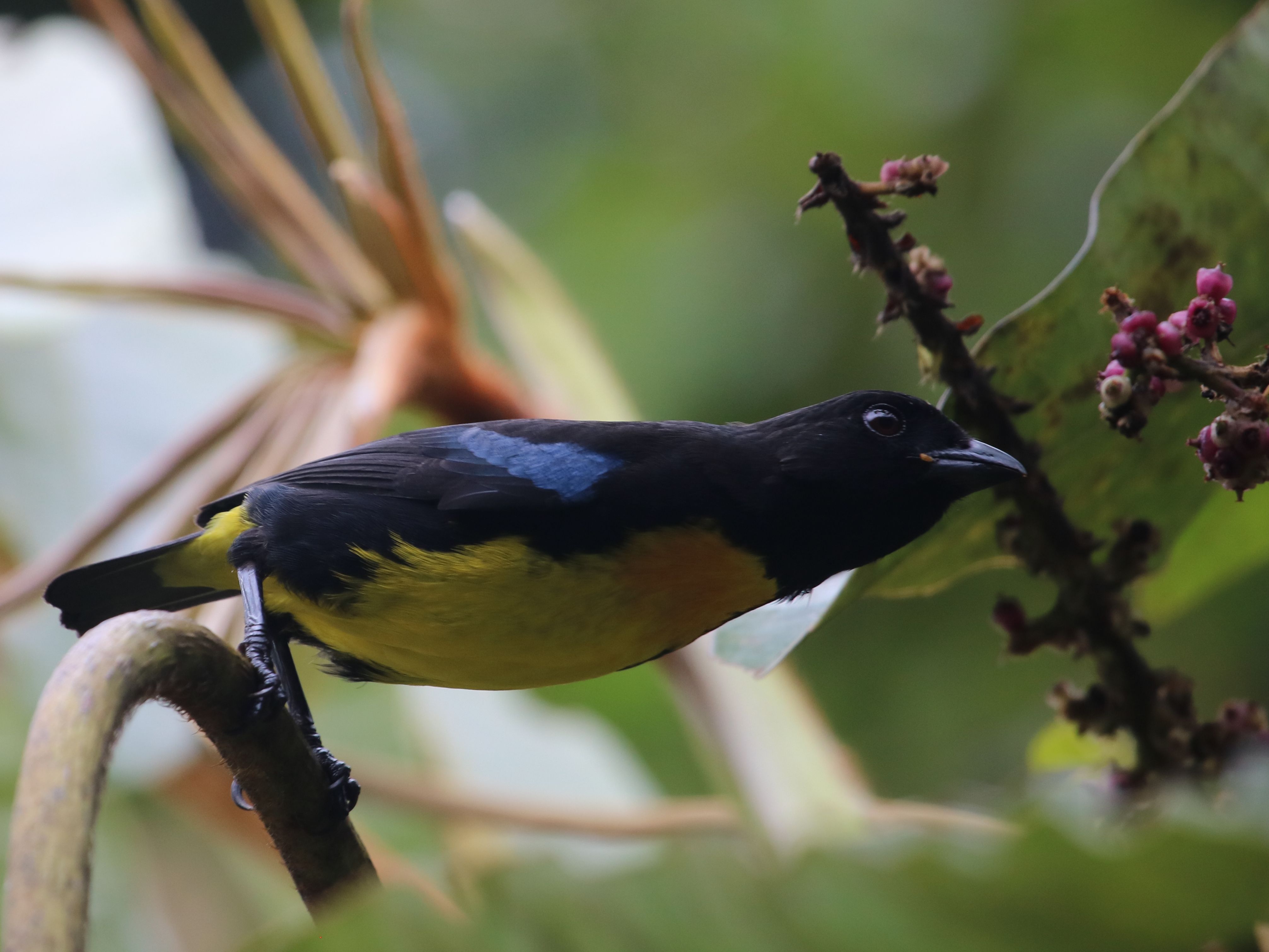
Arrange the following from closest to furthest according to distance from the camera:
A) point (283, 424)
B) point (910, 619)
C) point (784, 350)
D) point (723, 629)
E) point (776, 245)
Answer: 1. point (723, 629)
2. point (283, 424)
3. point (910, 619)
4. point (784, 350)
5. point (776, 245)

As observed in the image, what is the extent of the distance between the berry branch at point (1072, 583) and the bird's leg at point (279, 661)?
26.6 inches

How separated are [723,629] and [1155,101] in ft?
9.82

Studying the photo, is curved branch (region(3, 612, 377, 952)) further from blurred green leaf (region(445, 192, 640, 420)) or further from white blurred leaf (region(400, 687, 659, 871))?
white blurred leaf (region(400, 687, 659, 871))

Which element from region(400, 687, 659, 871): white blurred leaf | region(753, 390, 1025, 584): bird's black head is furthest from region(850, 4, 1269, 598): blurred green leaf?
region(400, 687, 659, 871): white blurred leaf

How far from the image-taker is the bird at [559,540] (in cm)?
128

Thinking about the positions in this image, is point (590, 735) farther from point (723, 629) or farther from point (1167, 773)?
point (1167, 773)

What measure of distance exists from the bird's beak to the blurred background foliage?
1.00 m

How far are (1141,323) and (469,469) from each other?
763 millimetres

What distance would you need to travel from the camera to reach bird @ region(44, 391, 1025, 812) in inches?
50.3

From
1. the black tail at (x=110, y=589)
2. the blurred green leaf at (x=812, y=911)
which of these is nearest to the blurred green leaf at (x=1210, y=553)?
the blurred green leaf at (x=812, y=911)

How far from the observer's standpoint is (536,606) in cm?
127

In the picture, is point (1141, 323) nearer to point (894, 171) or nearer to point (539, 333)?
point (894, 171)

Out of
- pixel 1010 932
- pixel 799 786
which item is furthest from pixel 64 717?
pixel 799 786

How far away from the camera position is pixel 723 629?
142cm
